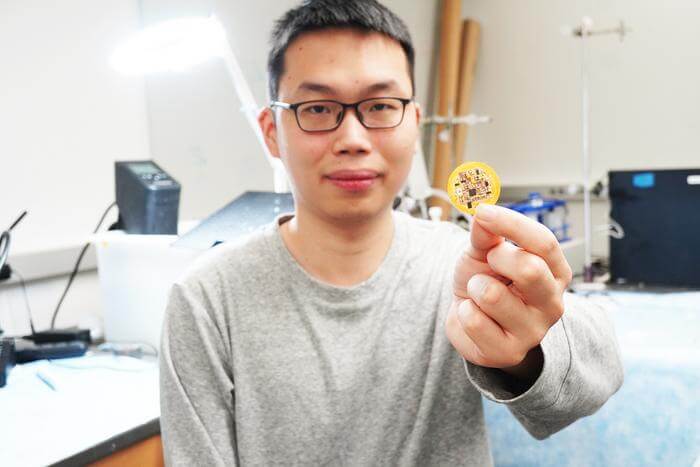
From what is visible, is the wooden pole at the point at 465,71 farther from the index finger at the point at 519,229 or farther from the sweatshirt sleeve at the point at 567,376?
the index finger at the point at 519,229

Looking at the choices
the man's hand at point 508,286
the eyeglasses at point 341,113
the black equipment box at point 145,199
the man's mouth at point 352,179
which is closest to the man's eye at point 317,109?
the eyeglasses at point 341,113

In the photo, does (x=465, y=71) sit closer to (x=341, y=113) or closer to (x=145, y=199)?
(x=145, y=199)

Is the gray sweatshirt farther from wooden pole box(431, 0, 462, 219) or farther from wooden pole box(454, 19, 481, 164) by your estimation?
wooden pole box(454, 19, 481, 164)

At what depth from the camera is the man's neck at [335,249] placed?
0.92 meters

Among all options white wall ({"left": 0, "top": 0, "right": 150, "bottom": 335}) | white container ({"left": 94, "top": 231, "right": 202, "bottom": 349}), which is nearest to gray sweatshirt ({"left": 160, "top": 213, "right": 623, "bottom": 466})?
white container ({"left": 94, "top": 231, "right": 202, "bottom": 349})

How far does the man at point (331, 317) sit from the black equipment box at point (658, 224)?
1.16 m

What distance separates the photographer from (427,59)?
3.54 metres

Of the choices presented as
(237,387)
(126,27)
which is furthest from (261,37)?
(237,387)

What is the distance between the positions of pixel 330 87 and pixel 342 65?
39 mm

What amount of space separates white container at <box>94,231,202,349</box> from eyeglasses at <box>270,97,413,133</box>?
44cm

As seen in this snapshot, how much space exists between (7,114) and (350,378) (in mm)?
1149

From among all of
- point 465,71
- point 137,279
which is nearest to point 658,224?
point 137,279

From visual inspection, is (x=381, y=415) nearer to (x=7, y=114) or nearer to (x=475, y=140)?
(x=7, y=114)

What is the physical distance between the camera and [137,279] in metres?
Answer: 1.26
